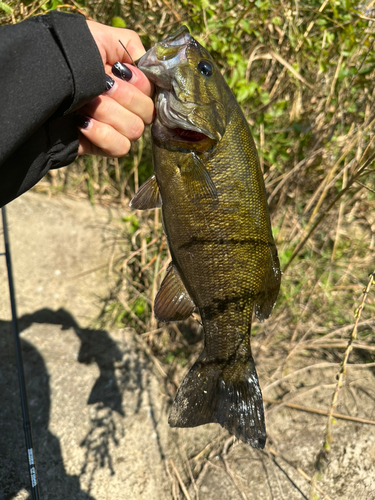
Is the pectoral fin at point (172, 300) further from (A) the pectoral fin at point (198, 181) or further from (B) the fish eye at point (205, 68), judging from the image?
(B) the fish eye at point (205, 68)

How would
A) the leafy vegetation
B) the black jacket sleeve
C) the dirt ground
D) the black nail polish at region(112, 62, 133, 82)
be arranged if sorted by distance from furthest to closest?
1. the leafy vegetation
2. the dirt ground
3. the black nail polish at region(112, 62, 133, 82)
4. the black jacket sleeve

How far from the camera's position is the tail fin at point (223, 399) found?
1477 millimetres

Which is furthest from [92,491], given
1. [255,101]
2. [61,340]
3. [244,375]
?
[255,101]

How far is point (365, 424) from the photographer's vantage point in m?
2.43

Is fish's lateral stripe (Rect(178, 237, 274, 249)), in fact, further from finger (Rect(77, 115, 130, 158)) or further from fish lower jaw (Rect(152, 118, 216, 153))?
finger (Rect(77, 115, 130, 158))

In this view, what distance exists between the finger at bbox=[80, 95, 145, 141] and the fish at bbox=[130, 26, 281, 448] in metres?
0.09

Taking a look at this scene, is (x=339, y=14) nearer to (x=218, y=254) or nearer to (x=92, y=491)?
(x=218, y=254)

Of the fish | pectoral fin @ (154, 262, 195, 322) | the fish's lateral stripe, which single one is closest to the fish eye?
the fish

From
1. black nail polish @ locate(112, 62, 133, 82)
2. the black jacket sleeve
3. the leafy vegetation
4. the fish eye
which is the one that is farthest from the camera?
the leafy vegetation

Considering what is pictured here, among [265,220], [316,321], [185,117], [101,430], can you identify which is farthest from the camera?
[316,321]

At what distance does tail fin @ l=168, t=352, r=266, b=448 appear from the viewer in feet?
4.84

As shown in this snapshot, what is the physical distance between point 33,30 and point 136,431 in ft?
7.34

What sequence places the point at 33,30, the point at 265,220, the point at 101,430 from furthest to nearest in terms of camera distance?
the point at 101,430 → the point at 265,220 → the point at 33,30

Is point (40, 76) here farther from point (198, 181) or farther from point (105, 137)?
point (198, 181)
